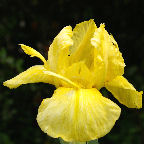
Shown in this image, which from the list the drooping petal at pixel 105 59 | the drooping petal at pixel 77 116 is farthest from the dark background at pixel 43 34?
the drooping petal at pixel 77 116

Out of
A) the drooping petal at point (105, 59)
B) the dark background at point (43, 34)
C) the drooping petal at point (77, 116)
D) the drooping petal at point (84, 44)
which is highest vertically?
the dark background at point (43, 34)

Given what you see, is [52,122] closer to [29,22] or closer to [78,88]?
[78,88]

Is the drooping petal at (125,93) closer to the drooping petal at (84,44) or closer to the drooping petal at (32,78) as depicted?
the drooping petal at (84,44)

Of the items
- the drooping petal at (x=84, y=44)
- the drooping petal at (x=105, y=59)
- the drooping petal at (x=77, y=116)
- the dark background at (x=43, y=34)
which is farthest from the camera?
the dark background at (x=43, y=34)

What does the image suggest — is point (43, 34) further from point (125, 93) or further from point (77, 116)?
point (77, 116)

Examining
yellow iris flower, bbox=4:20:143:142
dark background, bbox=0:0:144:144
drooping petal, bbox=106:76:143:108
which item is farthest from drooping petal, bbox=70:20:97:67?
dark background, bbox=0:0:144:144

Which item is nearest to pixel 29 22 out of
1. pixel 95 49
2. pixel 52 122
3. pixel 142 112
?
pixel 142 112

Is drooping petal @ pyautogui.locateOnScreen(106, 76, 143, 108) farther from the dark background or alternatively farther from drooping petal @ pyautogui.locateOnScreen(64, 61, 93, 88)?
the dark background
